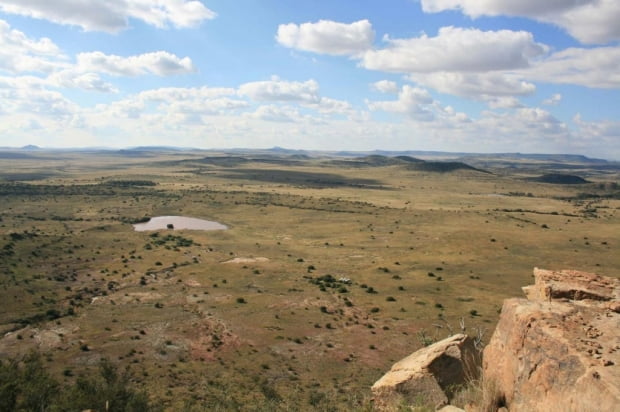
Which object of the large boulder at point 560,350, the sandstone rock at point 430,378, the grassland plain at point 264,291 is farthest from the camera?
the grassland plain at point 264,291

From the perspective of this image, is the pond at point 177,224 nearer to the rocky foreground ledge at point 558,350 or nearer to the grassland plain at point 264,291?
the grassland plain at point 264,291

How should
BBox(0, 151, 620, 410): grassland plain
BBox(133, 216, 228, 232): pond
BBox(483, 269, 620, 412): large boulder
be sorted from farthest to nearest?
BBox(133, 216, 228, 232): pond → BBox(0, 151, 620, 410): grassland plain → BBox(483, 269, 620, 412): large boulder

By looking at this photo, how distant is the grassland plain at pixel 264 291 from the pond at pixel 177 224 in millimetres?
4324

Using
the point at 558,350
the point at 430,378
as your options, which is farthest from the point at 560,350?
the point at 430,378

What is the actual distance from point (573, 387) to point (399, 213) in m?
140

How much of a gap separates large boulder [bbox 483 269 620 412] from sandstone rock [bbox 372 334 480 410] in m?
5.53

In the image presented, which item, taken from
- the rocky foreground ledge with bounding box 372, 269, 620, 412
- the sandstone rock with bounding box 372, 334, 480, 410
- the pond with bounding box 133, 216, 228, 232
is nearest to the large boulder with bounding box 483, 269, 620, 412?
the rocky foreground ledge with bounding box 372, 269, 620, 412

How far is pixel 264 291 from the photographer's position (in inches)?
2579

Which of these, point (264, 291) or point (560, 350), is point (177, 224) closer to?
point (264, 291)

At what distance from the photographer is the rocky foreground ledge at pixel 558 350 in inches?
397

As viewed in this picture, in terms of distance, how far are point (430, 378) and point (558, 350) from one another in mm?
9564

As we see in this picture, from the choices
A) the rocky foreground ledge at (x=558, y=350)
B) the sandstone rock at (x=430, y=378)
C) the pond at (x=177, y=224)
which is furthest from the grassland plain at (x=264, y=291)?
the rocky foreground ledge at (x=558, y=350)

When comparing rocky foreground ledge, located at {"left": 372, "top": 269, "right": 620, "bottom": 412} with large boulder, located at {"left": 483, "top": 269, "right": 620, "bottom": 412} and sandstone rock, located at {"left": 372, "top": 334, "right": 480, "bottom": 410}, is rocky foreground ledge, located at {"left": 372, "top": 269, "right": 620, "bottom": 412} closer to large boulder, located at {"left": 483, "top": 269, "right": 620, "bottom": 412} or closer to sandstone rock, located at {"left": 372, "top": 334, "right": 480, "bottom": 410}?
large boulder, located at {"left": 483, "top": 269, "right": 620, "bottom": 412}

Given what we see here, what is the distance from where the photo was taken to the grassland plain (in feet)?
130
